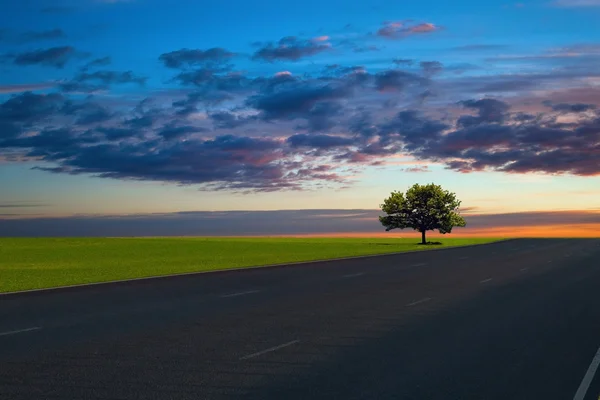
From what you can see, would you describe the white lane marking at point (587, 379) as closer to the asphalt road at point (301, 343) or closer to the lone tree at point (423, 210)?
the asphalt road at point (301, 343)

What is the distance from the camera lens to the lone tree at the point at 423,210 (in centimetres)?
9469

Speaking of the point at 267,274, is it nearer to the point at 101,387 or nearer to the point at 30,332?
the point at 30,332

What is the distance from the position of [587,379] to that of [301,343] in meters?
4.31

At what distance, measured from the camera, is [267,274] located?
2947 centimetres

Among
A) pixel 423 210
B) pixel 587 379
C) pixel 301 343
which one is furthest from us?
pixel 423 210

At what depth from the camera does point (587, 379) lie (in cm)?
943

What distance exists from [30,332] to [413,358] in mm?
6782

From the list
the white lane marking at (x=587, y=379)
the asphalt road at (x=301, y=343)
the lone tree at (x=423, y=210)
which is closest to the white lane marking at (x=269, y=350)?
the asphalt road at (x=301, y=343)

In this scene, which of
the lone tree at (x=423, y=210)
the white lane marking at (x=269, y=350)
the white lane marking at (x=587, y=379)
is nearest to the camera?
the white lane marking at (x=587, y=379)

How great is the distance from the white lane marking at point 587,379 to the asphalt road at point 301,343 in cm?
3

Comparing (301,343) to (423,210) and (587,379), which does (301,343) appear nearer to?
(587,379)

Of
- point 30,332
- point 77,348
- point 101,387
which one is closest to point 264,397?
Answer: point 101,387

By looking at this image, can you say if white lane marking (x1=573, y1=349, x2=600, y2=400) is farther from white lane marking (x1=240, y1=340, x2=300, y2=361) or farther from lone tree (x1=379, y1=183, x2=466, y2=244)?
lone tree (x1=379, y1=183, x2=466, y2=244)

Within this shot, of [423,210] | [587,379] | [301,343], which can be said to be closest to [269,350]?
[301,343]
